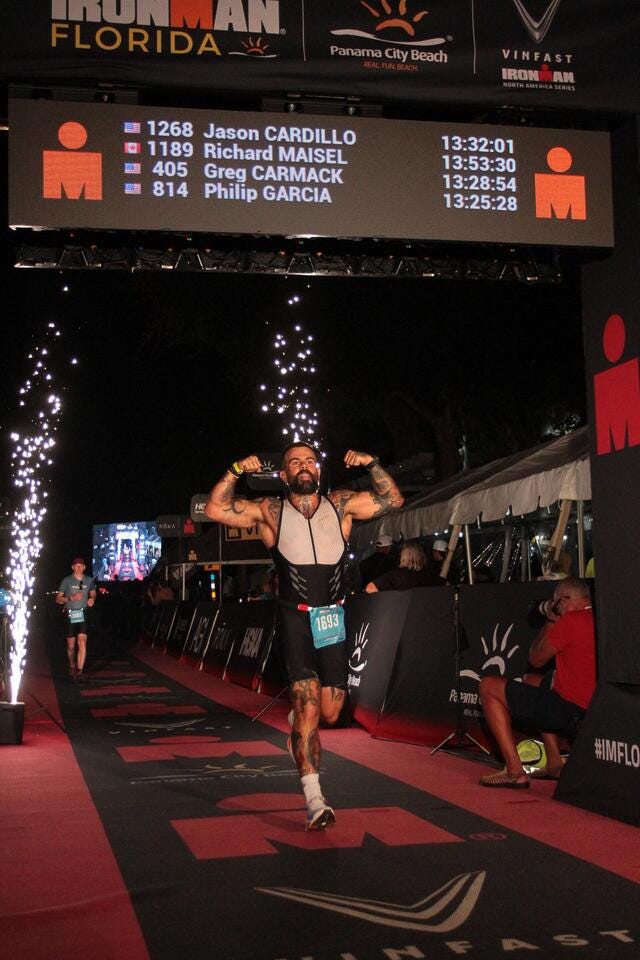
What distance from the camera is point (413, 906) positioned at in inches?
179

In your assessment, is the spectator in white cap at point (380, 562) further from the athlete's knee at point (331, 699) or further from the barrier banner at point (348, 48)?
the barrier banner at point (348, 48)

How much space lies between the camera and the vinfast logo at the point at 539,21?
23.4 ft

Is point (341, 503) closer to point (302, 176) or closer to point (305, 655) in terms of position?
point (305, 655)

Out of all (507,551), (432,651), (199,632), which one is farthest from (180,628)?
(432,651)

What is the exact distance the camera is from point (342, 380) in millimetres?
22969

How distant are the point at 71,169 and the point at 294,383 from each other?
1760 centimetres

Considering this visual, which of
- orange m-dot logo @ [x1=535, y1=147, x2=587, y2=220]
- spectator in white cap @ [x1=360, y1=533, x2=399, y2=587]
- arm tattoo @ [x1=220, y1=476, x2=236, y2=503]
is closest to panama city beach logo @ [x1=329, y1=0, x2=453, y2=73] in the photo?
orange m-dot logo @ [x1=535, y1=147, x2=587, y2=220]

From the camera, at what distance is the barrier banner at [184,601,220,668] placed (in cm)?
2117

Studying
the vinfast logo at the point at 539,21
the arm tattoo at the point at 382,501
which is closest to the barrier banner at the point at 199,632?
the arm tattoo at the point at 382,501

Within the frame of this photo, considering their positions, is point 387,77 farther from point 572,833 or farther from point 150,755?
point 150,755

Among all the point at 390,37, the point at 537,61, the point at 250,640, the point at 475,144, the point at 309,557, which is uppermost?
the point at 390,37

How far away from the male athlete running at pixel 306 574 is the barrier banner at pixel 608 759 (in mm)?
1590

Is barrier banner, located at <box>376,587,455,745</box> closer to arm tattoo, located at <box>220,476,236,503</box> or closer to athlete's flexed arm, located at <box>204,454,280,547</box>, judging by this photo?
athlete's flexed arm, located at <box>204,454,280,547</box>

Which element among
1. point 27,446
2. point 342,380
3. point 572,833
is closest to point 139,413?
point 27,446
